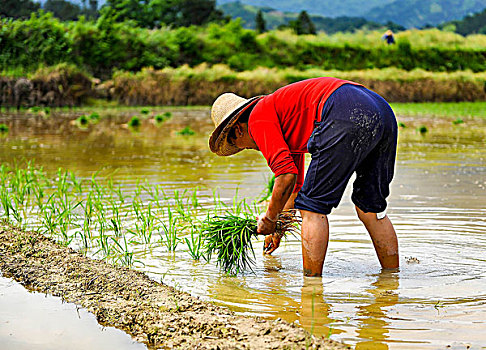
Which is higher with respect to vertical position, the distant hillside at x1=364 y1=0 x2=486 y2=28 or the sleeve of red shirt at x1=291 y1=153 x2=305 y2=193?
the distant hillside at x1=364 y1=0 x2=486 y2=28

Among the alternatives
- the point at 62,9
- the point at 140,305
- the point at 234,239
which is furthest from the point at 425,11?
the point at 140,305

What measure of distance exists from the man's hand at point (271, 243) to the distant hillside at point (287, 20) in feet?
279

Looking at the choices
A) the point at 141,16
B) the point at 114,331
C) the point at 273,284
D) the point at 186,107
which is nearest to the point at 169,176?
the point at 273,284

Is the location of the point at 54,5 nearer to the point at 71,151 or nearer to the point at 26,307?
the point at 71,151

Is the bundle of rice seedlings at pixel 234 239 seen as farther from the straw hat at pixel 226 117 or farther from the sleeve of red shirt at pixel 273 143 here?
the sleeve of red shirt at pixel 273 143

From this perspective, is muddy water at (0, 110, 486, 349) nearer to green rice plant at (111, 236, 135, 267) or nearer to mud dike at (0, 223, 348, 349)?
green rice plant at (111, 236, 135, 267)

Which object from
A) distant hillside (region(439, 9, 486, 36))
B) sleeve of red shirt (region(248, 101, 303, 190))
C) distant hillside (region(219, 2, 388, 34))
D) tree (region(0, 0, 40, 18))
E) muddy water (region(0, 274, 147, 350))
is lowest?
muddy water (region(0, 274, 147, 350))

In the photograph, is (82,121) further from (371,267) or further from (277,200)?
(277,200)

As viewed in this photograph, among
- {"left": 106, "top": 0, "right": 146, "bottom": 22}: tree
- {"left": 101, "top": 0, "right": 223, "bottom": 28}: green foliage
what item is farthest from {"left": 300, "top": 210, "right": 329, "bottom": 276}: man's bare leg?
{"left": 106, "top": 0, "right": 146, "bottom": 22}: tree

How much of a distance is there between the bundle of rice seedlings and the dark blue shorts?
458 millimetres

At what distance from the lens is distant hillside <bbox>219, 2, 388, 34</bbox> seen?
93938mm

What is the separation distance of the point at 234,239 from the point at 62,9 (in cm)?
4561

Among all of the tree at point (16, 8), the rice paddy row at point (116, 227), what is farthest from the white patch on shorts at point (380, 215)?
the tree at point (16, 8)

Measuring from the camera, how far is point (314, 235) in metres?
3.59
